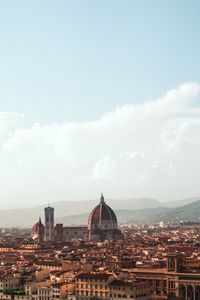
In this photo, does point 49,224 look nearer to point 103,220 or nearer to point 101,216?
point 101,216

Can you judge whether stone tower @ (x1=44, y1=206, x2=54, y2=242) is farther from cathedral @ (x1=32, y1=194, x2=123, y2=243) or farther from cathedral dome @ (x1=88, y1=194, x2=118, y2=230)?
cathedral dome @ (x1=88, y1=194, x2=118, y2=230)

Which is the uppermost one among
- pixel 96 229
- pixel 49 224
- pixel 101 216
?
pixel 101 216

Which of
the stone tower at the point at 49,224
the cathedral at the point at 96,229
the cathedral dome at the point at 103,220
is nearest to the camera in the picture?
the cathedral at the point at 96,229

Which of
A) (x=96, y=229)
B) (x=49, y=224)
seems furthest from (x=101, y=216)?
(x=49, y=224)

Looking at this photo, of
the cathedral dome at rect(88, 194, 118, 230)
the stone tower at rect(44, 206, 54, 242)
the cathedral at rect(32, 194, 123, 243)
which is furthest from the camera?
the stone tower at rect(44, 206, 54, 242)

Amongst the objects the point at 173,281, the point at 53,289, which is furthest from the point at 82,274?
the point at 173,281

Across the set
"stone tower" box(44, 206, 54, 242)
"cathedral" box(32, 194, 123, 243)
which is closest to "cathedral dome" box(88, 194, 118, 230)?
"cathedral" box(32, 194, 123, 243)

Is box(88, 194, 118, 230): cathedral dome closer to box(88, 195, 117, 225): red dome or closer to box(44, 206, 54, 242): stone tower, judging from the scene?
box(88, 195, 117, 225): red dome

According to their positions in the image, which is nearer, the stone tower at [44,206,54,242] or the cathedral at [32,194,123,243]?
the cathedral at [32,194,123,243]

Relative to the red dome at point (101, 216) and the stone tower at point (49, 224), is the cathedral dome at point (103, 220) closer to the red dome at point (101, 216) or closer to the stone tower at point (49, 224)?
the red dome at point (101, 216)

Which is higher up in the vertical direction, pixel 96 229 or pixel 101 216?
pixel 101 216

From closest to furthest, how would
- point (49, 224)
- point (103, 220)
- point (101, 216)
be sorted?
point (103, 220)
point (101, 216)
point (49, 224)

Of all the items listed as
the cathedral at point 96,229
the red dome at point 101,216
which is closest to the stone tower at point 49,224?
the cathedral at point 96,229

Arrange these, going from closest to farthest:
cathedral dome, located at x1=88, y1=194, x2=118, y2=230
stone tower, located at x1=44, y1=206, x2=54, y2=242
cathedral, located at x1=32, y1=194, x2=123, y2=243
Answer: cathedral, located at x1=32, y1=194, x2=123, y2=243 < cathedral dome, located at x1=88, y1=194, x2=118, y2=230 < stone tower, located at x1=44, y1=206, x2=54, y2=242
